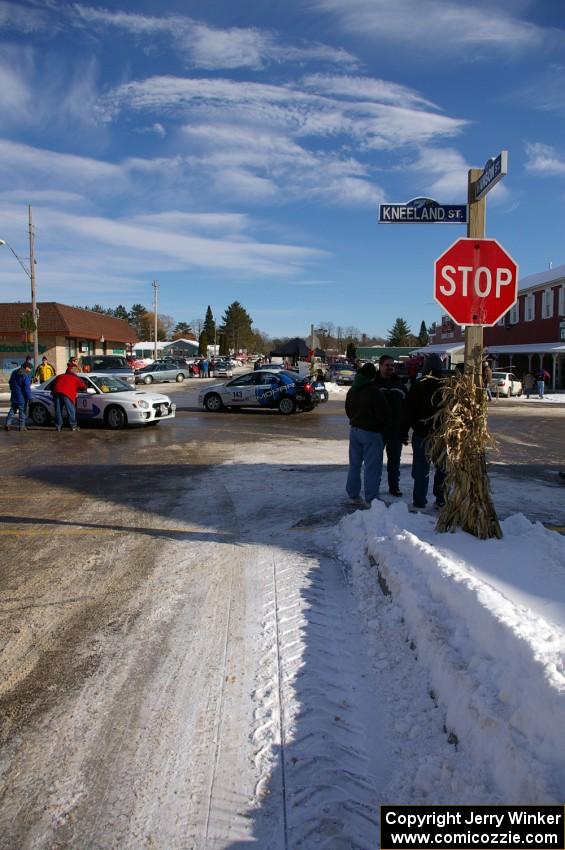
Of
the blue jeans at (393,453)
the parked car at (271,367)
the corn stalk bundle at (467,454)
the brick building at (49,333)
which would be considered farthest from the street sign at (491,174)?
the brick building at (49,333)

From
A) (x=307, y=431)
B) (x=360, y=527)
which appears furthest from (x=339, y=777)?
(x=307, y=431)

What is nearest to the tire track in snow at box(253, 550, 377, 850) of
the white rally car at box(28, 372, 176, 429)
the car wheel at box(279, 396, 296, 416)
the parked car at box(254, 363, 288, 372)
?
the white rally car at box(28, 372, 176, 429)

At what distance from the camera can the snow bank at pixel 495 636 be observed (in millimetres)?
2443

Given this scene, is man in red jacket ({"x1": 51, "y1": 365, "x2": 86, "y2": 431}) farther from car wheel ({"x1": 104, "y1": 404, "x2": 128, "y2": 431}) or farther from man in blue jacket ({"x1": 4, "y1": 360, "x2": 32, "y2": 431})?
car wheel ({"x1": 104, "y1": 404, "x2": 128, "y2": 431})

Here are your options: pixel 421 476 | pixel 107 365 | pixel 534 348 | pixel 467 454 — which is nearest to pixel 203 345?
pixel 107 365

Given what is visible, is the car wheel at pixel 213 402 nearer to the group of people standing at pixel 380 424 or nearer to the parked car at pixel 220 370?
the group of people standing at pixel 380 424

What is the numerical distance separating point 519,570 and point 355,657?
1463mm

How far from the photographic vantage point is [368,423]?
23.5 ft

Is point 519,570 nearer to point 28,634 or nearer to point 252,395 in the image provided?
point 28,634

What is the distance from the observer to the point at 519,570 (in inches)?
175

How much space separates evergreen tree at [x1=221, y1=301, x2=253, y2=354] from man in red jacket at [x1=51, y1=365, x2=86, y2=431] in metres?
111

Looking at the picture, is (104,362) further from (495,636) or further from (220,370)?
(495,636)

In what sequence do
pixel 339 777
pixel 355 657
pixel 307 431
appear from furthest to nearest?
pixel 307 431, pixel 355 657, pixel 339 777

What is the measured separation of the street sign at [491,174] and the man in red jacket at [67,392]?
11490mm
